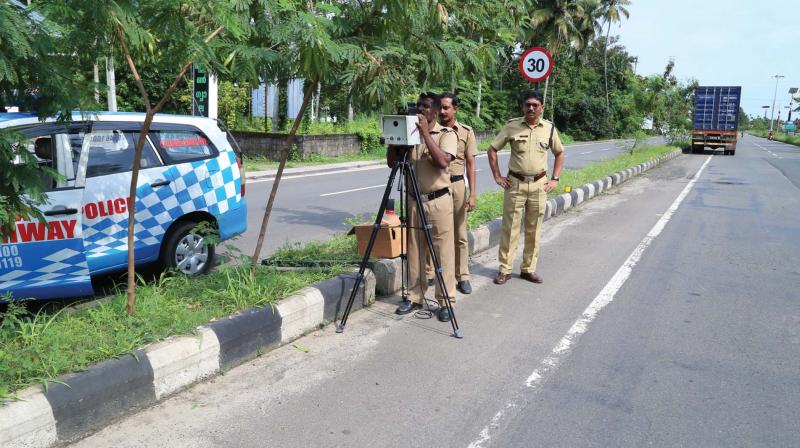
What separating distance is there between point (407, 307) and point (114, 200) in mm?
2552

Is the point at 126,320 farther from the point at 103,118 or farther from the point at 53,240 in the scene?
the point at 103,118

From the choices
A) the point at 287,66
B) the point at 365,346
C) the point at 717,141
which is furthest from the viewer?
the point at 717,141

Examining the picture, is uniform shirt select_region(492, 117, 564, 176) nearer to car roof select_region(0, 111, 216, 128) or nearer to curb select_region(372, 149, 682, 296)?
curb select_region(372, 149, 682, 296)

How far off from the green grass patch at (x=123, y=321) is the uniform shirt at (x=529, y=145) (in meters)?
2.27

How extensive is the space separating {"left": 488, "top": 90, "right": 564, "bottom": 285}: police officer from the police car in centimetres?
272

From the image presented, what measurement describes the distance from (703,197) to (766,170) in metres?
10.5

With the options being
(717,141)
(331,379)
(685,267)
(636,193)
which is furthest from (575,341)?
(717,141)

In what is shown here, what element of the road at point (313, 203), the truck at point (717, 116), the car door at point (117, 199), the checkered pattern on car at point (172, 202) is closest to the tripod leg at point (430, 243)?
the checkered pattern on car at point (172, 202)

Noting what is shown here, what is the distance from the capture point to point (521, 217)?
6.29 meters

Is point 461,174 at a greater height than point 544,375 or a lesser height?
greater

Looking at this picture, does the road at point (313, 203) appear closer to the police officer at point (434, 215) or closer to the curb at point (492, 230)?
the curb at point (492, 230)

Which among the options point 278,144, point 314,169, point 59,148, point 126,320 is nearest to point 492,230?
point 59,148

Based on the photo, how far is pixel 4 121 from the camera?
182 inches

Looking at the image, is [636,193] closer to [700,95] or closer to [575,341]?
[575,341]
